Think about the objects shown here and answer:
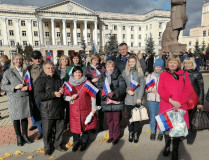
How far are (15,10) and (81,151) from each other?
63957 mm

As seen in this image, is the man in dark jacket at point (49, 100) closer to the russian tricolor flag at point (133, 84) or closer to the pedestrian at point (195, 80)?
the russian tricolor flag at point (133, 84)

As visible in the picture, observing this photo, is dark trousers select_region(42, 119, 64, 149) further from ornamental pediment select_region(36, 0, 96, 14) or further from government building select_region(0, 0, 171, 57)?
ornamental pediment select_region(36, 0, 96, 14)

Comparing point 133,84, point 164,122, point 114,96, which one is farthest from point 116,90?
point 164,122

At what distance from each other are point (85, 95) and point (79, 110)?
345 mm

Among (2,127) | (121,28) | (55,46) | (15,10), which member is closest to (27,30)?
(15,10)

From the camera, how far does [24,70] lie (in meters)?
3.86

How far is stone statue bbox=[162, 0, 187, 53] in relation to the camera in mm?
9648

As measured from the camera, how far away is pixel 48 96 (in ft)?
10.6

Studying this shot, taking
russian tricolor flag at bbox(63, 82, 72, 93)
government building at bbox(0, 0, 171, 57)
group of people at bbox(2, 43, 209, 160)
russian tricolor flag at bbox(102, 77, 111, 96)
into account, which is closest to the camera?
group of people at bbox(2, 43, 209, 160)

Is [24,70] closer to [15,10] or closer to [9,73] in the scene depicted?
[9,73]

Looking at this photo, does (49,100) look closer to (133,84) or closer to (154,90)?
(133,84)

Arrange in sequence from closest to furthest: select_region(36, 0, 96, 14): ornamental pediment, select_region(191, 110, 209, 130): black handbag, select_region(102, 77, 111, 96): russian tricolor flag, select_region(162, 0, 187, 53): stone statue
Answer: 1. select_region(102, 77, 111, 96): russian tricolor flag
2. select_region(191, 110, 209, 130): black handbag
3. select_region(162, 0, 187, 53): stone statue
4. select_region(36, 0, 96, 14): ornamental pediment

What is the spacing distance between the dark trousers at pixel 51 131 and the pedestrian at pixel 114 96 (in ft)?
3.55

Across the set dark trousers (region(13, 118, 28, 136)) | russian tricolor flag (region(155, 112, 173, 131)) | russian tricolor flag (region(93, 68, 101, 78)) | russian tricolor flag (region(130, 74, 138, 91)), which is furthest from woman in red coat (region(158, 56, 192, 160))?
dark trousers (region(13, 118, 28, 136))
